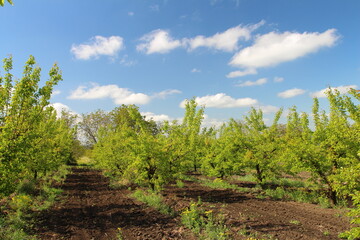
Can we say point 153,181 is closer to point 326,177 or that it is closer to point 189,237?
point 189,237

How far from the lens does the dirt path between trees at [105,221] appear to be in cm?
742

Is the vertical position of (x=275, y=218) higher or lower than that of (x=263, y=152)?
lower

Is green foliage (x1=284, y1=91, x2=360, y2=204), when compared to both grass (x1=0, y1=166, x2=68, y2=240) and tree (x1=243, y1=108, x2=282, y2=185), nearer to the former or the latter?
tree (x1=243, y1=108, x2=282, y2=185)

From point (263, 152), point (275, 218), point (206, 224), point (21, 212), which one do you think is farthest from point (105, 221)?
point (263, 152)

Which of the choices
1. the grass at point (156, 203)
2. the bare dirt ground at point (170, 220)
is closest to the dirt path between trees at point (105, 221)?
the bare dirt ground at point (170, 220)

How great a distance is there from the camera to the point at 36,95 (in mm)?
8617

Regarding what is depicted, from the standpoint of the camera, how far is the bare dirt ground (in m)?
7.32

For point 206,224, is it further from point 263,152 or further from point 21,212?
point 263,152

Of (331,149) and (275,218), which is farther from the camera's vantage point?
(331,149)

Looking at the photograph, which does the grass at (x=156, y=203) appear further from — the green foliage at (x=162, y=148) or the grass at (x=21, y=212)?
the grass at (x=21, y=212)

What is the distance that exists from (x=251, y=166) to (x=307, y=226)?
780 centimetres

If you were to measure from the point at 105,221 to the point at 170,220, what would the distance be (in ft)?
8.25

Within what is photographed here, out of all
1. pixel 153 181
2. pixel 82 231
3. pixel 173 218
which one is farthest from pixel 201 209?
pixel 82 231

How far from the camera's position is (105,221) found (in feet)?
28.4
